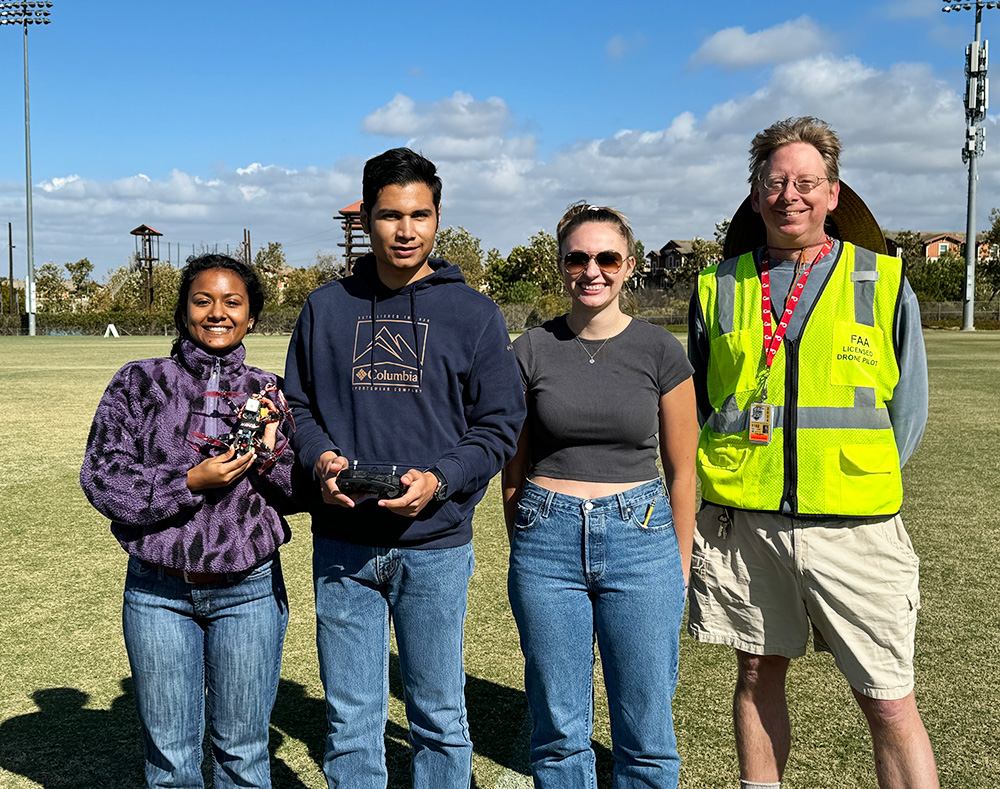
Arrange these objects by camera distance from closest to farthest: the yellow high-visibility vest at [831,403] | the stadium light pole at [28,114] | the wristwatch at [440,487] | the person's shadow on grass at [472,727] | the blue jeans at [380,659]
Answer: the wristwatch at [440,487]
the blue jeans at [380,659]
the yellow high-visibility vest at [831,403]
the person's shadow on grass at [472,727]
the stadium light pole at [28,114]

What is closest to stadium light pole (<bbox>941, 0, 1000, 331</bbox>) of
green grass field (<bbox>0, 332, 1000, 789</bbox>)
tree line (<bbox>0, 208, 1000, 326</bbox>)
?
tree line (<bbox>0, 208, 1000, 326</bbox>)

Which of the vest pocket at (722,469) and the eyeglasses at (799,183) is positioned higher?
the eyeglasses at (799,183)

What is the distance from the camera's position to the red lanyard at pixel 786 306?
255cm

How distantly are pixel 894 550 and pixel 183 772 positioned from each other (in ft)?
6.87

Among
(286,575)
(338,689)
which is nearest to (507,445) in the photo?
(338,689)

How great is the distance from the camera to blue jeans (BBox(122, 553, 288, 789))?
94.1 inches

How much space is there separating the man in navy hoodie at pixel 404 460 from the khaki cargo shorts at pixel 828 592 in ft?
2.73

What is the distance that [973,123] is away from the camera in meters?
47.5

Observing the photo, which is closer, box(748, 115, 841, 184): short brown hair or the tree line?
box(748, 115, 841, 184): short brown hair

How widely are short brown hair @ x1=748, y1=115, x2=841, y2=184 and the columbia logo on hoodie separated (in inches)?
44.6

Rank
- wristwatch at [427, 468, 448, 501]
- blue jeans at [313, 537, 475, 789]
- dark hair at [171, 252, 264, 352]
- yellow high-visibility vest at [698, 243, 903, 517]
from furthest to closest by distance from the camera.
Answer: dark hair at [171, 252, 264, 352] < yellow high-visibility vest at [698, 243, 903, 517] < blue jeans at [313, 537, 475, 789] < wristwatch at [427, 468, 448, 501]

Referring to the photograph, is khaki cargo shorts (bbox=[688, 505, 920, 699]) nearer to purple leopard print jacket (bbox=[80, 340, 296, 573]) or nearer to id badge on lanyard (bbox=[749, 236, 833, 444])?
id badge on lanyard (bbox=[749, 236, 833, 444])

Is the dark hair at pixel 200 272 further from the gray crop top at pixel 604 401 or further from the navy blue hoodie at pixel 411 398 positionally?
the gray crop top at pixel 604 401

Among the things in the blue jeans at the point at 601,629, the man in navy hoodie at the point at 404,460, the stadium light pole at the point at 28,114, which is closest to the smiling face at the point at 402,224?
the man in navy hoodie at the point at 404,460
